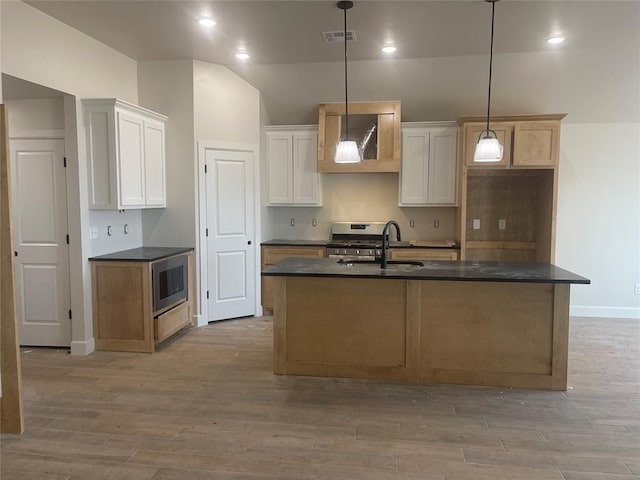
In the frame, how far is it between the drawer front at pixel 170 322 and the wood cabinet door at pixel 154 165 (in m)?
1.13

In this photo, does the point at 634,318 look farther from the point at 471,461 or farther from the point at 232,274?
the point at 232,274

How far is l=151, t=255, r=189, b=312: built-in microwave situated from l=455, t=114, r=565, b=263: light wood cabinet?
3.17 meters

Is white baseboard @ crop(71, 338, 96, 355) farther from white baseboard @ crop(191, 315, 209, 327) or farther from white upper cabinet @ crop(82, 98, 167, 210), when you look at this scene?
white upper cabinet @ crop(82, 98, 167, 210)

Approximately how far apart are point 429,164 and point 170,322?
3437mm

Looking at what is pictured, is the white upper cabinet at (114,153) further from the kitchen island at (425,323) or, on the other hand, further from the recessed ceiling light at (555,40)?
the recessed ceiling light at (555,40)


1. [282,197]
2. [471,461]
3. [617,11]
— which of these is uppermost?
[617,11]

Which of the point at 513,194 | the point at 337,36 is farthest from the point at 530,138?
the point at 337,36

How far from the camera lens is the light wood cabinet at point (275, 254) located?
211 inches

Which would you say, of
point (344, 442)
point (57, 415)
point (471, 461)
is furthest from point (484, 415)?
point (57, 415)

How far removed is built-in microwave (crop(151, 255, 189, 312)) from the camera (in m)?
4.18

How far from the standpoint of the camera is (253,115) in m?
5.19

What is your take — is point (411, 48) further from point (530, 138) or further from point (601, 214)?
point (601, 214)

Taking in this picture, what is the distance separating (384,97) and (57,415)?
14.5ft

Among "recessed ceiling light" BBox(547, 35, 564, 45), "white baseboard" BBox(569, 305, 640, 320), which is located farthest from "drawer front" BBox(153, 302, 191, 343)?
"white baseboard" BBox(569, 305, 640, 320)
